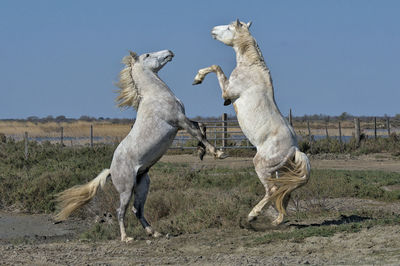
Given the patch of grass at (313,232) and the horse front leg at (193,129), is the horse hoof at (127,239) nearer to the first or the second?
the horse front leg at (193,129)

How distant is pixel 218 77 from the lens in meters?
10.4

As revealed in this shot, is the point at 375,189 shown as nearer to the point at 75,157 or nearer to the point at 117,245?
the point at 117,245

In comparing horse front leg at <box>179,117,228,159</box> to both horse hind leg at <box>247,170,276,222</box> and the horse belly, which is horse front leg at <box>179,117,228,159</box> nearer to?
the horse belly

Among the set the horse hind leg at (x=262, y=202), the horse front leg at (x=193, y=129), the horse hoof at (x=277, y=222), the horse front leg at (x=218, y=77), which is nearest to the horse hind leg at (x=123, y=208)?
the horse front leg at (x=193, y=129)

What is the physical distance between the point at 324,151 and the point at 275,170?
19726mm

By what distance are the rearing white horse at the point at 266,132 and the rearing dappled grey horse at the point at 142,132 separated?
0.60 m

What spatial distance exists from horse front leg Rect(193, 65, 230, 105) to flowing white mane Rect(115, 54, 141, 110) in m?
0.92

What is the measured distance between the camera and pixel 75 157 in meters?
23.6

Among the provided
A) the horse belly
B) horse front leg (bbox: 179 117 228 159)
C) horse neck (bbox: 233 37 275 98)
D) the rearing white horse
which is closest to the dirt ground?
the rearing white horse

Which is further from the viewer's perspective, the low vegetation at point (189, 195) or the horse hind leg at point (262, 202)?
the low vegetation at point (189, 195)

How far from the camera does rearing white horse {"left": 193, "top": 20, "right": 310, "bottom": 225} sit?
977 cm

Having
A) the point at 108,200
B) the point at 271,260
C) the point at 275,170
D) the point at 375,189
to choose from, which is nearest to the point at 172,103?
the point at 275,170

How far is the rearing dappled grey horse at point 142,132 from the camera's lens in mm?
10156

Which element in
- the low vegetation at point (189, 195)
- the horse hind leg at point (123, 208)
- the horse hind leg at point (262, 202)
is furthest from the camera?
the low vegetation at point (189, 195)
